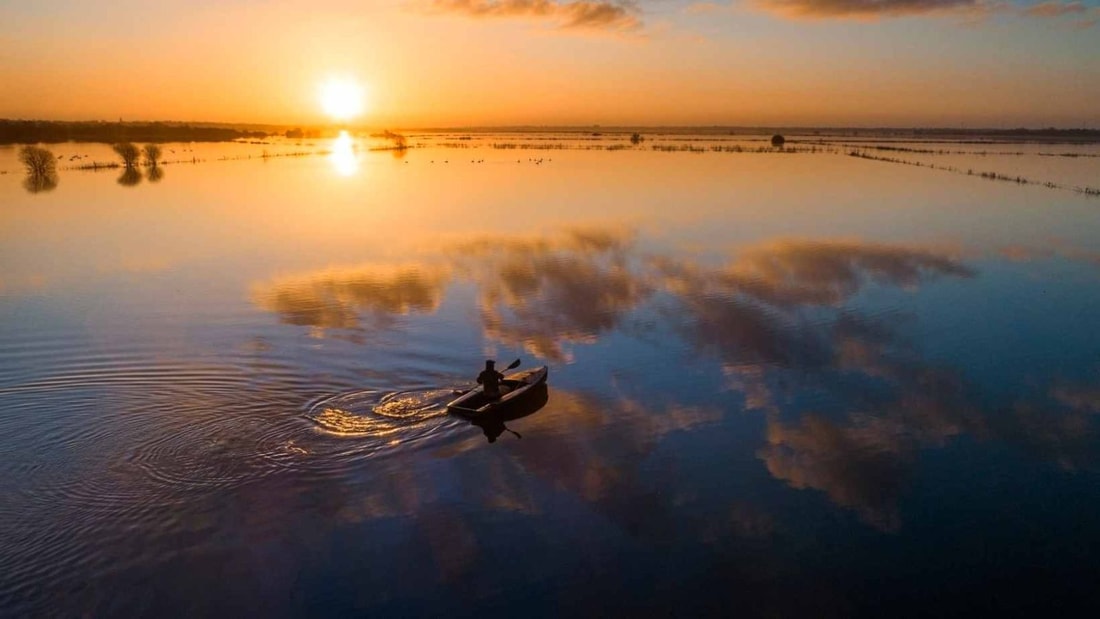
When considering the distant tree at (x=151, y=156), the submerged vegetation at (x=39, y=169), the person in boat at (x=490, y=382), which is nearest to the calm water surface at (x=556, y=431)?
the person in boat at (x=490, y=382)

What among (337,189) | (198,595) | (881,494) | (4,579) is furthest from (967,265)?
(337,189)

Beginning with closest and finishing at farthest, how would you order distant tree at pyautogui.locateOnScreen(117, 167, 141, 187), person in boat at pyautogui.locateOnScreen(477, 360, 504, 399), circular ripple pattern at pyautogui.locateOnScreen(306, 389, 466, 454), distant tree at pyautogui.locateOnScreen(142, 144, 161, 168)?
1. circular ripple pattern at pyautogui.locateOnScreen(306, 389, 466, 454)
2. person in boat at pyautogui.locateOnScreen(477, 360, 504, 399)
3. distant tree at pyautogui.locateOnScreen(117, 167, 141, 187)
4. distant tree at pyautogui.locateOnScreen(142, 144, 161, 168)

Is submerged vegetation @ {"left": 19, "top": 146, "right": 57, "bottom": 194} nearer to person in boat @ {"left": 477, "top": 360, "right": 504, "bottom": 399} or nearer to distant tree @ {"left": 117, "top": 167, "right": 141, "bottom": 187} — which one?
distant tree @ {"left": 117, "top": 167, "right": 141, "bottom": 187}

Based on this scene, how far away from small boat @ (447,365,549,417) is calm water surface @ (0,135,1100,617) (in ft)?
1.09

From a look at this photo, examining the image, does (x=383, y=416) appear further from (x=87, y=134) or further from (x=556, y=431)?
(x=87, y=134)

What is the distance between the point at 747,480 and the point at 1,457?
36.9 ft

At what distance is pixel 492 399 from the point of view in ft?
42.2

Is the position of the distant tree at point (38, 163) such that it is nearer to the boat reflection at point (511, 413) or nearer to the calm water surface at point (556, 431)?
the calm water surface at point (556, 431)

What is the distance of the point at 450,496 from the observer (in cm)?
1036

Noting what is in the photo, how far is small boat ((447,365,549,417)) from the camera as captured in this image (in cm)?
1252

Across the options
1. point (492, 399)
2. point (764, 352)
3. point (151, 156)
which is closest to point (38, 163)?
point (151, 156)

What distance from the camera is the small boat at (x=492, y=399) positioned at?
1252 centimetres

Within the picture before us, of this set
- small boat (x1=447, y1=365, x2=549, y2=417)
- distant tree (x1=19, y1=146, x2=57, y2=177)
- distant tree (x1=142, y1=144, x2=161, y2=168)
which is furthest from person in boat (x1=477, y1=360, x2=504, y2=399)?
distant tree (x1=142, y1=144, x2=161, y2=168)

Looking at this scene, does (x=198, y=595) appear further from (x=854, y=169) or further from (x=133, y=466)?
(x=854, y=169)
